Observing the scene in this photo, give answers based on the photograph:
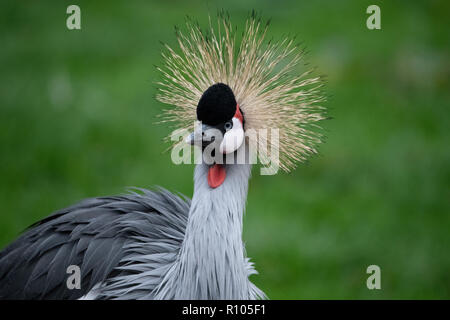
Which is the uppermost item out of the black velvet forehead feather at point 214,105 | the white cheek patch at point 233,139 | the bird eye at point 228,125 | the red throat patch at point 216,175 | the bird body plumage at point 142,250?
the black velvet forehead feather at point 214,105

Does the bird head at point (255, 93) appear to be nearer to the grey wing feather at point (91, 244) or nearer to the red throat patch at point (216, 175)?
the red throat patch at point (216, 175)

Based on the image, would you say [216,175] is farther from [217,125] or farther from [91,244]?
[91,244]

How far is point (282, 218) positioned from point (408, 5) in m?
2.86

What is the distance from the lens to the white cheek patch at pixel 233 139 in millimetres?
1462

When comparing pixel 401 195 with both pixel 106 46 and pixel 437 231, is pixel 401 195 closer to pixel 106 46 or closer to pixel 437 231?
pixel 437 231

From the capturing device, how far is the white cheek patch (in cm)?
146

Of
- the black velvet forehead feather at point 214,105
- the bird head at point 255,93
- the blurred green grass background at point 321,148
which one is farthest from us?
the blurred green grass background at point 321,148

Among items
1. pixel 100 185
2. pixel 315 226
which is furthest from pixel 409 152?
pixel 100 185

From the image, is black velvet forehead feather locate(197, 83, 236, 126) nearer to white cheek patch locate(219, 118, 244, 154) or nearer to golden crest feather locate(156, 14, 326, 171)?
white cheek patch locate(219, 118, 244, 154)

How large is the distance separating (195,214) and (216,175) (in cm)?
12

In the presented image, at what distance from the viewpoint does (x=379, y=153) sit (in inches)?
143

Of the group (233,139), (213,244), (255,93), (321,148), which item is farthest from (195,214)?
(321,148)

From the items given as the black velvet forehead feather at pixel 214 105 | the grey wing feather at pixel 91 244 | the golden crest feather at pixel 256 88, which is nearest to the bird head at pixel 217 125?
the black velvet forehead feather at pixel 214 105

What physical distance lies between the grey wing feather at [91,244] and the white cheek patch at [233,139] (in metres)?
0.40
